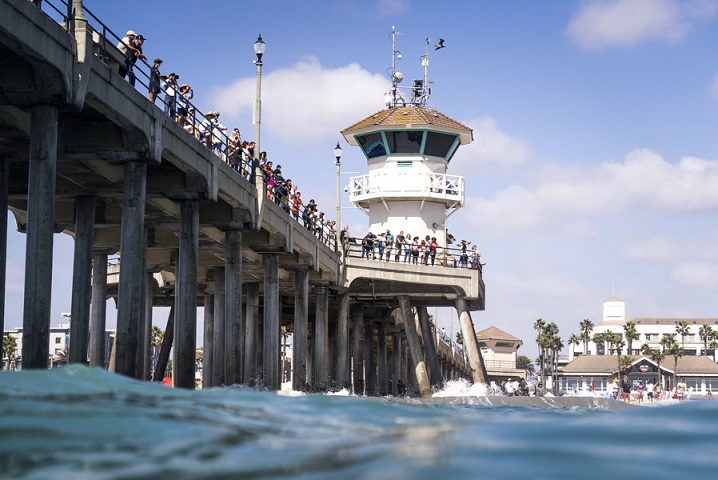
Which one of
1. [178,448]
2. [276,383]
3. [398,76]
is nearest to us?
[178,448]

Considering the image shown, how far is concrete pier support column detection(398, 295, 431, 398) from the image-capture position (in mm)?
55312

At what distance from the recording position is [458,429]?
32.9ft

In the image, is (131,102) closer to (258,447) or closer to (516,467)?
(258,447)

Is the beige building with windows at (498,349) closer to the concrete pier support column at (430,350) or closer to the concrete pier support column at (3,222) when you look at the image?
the concrete pier support column at (430,350)

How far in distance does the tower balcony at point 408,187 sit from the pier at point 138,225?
23.7ft

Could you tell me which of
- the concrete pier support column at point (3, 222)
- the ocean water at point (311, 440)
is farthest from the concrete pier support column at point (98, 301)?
the ocean water at point (311, 440)

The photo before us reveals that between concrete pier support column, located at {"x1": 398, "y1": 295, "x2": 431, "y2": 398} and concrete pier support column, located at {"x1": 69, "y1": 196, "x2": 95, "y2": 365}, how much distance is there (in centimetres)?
2673

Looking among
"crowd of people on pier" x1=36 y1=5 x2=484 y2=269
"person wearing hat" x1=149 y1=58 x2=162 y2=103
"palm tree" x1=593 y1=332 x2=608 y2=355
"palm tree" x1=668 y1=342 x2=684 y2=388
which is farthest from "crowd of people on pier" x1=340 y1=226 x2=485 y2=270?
"palm tree" x1=593 y1=332 x2=608 y2=355

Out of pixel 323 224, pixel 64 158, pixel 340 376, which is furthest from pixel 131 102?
pixel 340 376

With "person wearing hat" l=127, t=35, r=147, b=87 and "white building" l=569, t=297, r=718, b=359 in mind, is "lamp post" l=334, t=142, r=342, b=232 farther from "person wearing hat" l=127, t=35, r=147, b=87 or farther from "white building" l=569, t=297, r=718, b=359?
"white building" l=569, t=297, r=718, b=359

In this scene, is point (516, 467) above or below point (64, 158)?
below

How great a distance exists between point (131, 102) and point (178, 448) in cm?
1674

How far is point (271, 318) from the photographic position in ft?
138

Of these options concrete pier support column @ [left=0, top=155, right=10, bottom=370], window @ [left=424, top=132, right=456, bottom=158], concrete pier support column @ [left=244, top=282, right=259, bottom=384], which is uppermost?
window @ [left=424, top=132, right=456, bottom=158]
